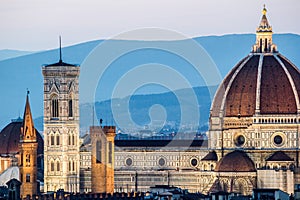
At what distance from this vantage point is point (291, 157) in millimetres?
172625

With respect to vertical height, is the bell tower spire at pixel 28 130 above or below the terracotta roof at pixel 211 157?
above

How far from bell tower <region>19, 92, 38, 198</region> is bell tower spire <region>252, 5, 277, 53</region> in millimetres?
19518

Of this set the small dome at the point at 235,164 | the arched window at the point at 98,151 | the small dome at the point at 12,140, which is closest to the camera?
the arched window at the point at 98,151

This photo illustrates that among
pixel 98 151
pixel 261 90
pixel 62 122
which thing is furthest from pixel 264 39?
pixel 98 151

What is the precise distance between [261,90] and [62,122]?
14.4 metres

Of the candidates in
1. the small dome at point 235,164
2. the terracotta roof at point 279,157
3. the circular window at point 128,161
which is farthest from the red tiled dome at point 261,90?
the circular window at point 128,161

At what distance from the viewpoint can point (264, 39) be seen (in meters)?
178

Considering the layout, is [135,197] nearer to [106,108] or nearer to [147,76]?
[147,76]

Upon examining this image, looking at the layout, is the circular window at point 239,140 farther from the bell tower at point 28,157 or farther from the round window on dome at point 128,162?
the bell tower at point 28,157

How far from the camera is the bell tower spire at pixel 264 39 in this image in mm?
177125

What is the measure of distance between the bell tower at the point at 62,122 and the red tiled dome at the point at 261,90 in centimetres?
1044

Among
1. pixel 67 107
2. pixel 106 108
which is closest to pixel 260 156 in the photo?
pixel 67 107

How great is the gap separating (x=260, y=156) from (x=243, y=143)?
6.10ft

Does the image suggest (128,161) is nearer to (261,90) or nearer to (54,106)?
(54,106)
